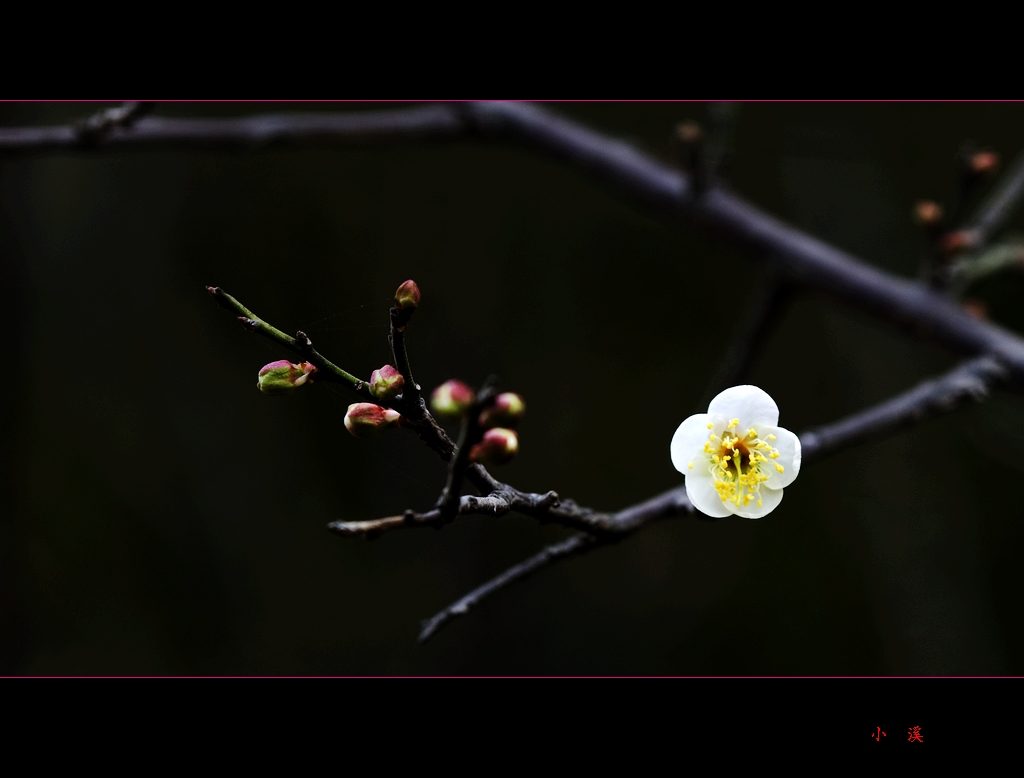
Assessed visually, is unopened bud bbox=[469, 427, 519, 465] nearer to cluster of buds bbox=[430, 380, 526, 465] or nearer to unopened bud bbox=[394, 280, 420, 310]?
cluster of buds bbox=[430, 380, 526, 465]

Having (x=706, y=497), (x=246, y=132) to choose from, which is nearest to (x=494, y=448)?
(x=706, y=497)

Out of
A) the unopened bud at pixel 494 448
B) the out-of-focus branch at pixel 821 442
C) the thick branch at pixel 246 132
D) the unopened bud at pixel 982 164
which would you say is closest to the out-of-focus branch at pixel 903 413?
the out-of-focus branch at pixel 821 442

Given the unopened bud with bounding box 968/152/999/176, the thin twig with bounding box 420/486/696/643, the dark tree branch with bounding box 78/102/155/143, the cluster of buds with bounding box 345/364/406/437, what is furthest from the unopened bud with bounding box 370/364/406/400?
the unopened bud with bounding box 968/152/999/176

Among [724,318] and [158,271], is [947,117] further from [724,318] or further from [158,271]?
[158,271]

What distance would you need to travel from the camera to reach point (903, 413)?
1.01m

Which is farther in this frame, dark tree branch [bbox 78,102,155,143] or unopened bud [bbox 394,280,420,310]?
dark tree branch [bbox 78,102,155,143]

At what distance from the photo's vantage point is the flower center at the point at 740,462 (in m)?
0.74

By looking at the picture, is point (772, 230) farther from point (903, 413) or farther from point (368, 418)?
point (368, 418)

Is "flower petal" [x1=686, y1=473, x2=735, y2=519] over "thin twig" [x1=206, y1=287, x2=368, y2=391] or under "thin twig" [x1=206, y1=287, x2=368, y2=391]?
under

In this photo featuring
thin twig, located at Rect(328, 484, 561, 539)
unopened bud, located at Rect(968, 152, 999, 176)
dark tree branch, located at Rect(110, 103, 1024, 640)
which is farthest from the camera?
unopened bud, located at Rect(968, 152, 999, 176)

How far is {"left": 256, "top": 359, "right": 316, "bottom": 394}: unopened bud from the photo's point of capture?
1.88 feet

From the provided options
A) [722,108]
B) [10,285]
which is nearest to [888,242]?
[722,108]

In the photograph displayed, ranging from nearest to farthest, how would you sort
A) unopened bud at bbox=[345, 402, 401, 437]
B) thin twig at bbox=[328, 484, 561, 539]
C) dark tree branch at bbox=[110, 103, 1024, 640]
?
thin twig at bbox=[328, 484, 561, 539], unopened bud at bbox=[345, 402, 401, 437], dark tree branch at bbox=[110, 103, 1024, 640]

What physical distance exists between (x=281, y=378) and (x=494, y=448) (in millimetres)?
191
